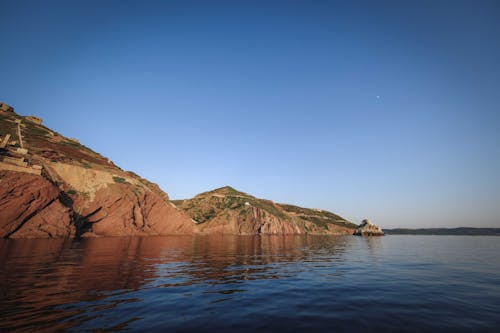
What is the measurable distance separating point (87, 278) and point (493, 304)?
18543 millimetres

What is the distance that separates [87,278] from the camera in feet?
40.4

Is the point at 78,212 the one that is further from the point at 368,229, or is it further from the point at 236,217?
the point at 368,229

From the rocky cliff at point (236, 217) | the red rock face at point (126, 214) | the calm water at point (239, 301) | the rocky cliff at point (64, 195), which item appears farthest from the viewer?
the rocky cliff at point (236, 217)

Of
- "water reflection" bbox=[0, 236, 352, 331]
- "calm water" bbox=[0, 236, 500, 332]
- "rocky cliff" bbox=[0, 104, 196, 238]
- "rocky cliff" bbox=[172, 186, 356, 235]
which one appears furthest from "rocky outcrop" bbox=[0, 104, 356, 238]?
"calm water" bbox=[0, 236, 500, 332]

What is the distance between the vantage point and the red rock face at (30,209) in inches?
1529

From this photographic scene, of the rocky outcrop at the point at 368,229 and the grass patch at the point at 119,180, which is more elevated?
the grass patch at the point at 119,180

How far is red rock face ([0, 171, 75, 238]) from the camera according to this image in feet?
127

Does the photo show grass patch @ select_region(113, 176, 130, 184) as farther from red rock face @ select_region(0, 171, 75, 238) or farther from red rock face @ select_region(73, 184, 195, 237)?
red rock face @ select_region(0, 171, 75, 238)

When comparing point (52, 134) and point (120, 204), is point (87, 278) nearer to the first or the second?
point (120, 204)

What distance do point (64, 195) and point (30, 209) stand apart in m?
11.6

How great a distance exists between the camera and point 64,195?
52625mm

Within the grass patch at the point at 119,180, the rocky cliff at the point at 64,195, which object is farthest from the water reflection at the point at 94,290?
the grass patch at the point at 119,180

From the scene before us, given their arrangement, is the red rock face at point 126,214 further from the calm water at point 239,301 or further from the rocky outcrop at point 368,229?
the rocky outcrop at point 368,229

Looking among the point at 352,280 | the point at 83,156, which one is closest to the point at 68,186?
the point at 83,156
